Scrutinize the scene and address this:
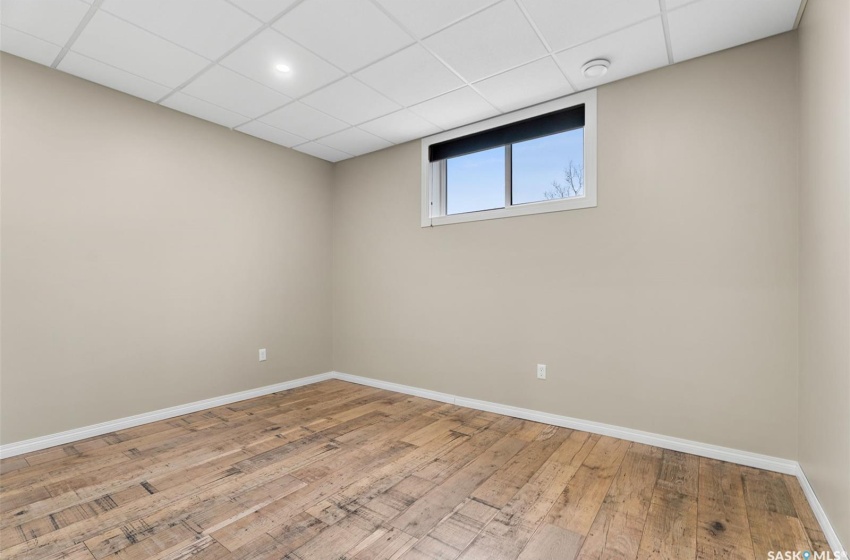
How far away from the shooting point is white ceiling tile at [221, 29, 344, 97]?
93.4 inches

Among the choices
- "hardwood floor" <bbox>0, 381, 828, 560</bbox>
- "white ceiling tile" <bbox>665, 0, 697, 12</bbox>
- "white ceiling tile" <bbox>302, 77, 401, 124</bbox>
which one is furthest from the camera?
"white ceiling tile" <bbox>302, 77, 401, 124</bbox>

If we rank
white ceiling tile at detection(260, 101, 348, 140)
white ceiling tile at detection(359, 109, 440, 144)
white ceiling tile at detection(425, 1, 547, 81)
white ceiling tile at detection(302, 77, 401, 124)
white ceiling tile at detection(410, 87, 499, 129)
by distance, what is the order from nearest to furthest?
1. white ceiling tile at detection(425, 1, 547, 81)
2. white ceiling tile at detection(302, 77, 401, 124)
3. white ceiling tile at detection(410, 87, 499, 129)
4. white ceiling tile at detection(260, 101, 348, 140)
5. white ceiling tile at detection(359, 109, 440, 144)

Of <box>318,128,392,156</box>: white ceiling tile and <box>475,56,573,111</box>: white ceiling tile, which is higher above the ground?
<box>318,128,392,156</box>: white ceiling tile

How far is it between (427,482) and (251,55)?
114 inches

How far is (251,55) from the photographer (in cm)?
248

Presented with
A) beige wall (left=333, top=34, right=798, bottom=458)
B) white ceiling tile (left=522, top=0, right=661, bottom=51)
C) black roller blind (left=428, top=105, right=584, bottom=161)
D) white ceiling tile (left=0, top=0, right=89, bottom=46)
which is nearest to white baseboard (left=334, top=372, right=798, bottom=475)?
beige wall (left=333, top=34, right=798, bottom=458)

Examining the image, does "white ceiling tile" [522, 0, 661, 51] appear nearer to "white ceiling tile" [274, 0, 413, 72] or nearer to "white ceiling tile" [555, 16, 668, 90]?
"white ceiling tile" [555, 16, 668, 90]

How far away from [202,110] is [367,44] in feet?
6.00

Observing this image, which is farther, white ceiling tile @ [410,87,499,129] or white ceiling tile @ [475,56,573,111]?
white ceiling tile @ [410,87,499,129]

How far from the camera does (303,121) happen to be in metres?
3.49

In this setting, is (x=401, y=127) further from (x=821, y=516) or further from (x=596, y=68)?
(x=821, y=516)

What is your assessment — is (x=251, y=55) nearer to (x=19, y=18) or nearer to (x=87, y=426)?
(x=19, y=18)

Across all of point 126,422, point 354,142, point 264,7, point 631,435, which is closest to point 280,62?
point 264,7

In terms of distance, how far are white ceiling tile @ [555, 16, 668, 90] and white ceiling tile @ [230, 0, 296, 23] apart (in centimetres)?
170
